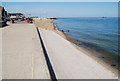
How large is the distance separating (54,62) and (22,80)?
17.1ft

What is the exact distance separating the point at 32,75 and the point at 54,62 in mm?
4802

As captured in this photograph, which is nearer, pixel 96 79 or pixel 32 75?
pixel 32 75

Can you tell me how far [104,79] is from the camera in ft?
31.0

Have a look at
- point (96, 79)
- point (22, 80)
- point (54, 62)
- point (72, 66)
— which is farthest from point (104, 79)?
point (22, 80)

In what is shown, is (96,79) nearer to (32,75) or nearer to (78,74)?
(78,74)

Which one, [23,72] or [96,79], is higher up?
[23,72]

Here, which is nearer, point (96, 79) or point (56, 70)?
point (96, 79)

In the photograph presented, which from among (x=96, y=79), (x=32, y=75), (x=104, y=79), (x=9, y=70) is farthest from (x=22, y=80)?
(x=104, y=79)

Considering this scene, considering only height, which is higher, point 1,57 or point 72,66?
point 1,57

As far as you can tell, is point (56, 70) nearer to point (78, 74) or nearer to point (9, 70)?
point (78, 74)

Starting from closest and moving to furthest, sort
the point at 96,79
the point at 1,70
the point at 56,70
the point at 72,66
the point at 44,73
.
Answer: the point at 44,73, the point at 1,70, the point at 96,79, the point at 56,70, the point at 72,66

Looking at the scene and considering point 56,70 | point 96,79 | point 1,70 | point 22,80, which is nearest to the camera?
point 22,80

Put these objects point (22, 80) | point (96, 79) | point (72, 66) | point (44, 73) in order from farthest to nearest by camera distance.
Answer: point (72, 66)
point (96, 79)
point (44, 73)
point (22, 80)

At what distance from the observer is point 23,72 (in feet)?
23.7
